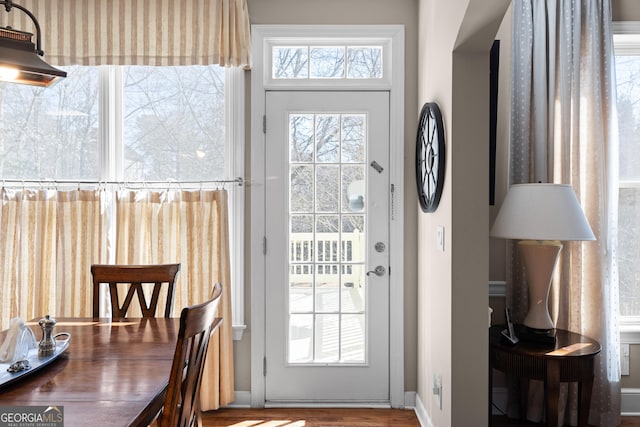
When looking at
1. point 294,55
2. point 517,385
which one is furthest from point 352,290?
point 294,55

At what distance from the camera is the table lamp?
6.81ft

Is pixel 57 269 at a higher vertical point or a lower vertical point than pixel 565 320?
higher

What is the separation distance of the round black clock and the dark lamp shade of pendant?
5.55 ft

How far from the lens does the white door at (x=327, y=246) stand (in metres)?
2.88

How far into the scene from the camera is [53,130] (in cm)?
290

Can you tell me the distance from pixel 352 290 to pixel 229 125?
1387 millimetres

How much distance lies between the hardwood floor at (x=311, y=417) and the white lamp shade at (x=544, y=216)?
4.53ft

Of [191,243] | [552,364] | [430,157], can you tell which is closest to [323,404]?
[191,243]

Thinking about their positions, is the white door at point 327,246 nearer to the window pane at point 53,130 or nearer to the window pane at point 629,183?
the window pane at point 53,130

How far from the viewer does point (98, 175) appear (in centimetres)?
287

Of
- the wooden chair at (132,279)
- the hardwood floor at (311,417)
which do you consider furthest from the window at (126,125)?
the hardwood floor at (311,417)

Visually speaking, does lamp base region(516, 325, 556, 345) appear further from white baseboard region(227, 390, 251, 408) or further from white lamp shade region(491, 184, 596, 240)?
white baseboard region(227, 390, 251, 408)

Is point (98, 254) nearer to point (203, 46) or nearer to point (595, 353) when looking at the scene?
point (203, 46)

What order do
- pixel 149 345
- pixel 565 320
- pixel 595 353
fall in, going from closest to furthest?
pixel 149 345
pixel 595 353
pixel 565 320
